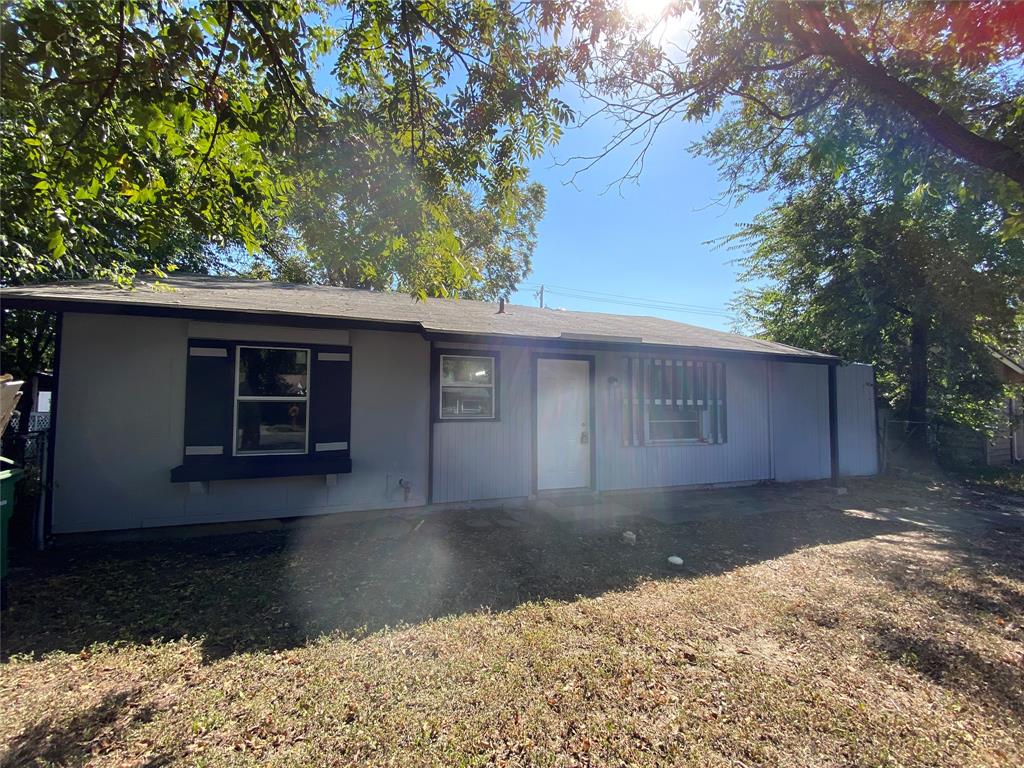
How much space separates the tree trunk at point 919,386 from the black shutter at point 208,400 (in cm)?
1437

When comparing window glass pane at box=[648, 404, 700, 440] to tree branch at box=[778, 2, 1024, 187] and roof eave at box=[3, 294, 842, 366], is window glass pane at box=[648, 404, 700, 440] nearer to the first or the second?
roof eave at box=[3, 294, 842, 366]

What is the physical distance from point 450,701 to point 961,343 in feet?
46.6

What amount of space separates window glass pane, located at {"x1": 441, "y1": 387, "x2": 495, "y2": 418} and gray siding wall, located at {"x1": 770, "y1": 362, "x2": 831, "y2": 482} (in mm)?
5818

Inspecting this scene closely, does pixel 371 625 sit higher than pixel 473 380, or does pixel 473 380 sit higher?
pixel 473 380

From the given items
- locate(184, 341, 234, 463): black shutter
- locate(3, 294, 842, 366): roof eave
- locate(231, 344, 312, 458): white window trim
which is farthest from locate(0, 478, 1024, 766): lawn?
locate(3, 294, 842, 366): roof eave

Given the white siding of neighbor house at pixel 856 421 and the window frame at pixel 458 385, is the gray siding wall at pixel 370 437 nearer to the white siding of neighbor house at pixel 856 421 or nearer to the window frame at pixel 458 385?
the window frame at pixel 458 385

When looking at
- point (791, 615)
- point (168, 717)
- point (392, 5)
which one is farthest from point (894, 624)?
point (392, 5)

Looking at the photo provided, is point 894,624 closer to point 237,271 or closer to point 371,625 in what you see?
point 371,625

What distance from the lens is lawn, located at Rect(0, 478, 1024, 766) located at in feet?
7.58

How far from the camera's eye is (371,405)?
636cm

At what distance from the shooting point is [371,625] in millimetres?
3477

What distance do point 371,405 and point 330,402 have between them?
538mm

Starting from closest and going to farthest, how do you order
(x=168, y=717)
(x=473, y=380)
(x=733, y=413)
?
(x=168, y=717) → (x=473, y=380) → (x=733, y=413)

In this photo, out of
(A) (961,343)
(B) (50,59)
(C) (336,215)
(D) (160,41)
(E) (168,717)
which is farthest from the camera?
(A) (961,343)
